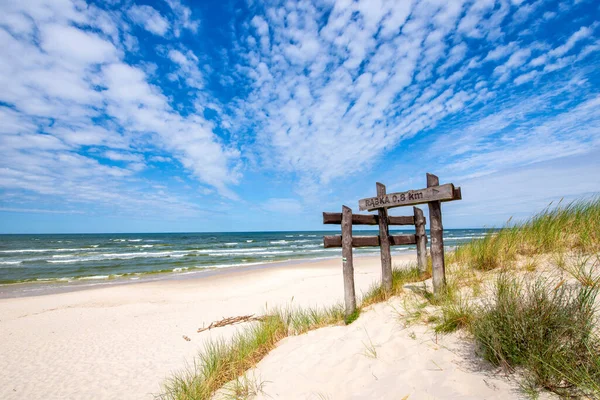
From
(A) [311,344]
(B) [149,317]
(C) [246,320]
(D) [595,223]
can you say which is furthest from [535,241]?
(B) [149,317]

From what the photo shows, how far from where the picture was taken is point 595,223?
5340 millimetres

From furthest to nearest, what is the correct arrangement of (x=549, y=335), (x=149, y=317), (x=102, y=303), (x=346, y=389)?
(x=102, y=303) < (x=149, y=317) < (x=346, y=389) < (x=549, y=335)

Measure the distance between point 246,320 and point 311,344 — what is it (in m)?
4.04

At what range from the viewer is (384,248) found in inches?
239

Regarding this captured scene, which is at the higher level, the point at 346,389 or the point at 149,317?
the point at 346,389

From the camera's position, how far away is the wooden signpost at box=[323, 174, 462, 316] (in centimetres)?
509

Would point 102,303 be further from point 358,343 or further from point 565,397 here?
point 565,397

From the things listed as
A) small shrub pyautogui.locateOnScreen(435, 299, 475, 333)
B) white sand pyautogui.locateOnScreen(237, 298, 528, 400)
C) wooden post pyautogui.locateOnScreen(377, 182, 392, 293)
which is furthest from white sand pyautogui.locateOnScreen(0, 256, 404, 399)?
small shrub pyautogui.locateOnScreen(435, 299, 475, 333)

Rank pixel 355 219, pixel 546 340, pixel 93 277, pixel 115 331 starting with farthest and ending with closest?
pixel 93 277, pixel 115 331, pixel 355 219, pixel 546 340

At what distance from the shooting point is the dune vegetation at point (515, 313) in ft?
8.34

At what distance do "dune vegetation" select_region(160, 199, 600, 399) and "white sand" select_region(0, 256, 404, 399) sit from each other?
1.54 meters

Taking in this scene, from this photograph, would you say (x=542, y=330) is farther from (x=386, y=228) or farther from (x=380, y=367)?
(x=386, y=228)

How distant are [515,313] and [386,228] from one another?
3.35 meters

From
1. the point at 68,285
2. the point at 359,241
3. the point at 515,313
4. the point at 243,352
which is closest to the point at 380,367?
the point at 515,313
